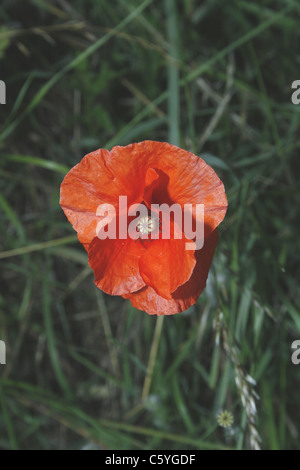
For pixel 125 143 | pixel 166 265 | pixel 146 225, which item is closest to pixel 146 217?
pixel 146 225

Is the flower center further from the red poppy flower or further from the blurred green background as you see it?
the blurred green background

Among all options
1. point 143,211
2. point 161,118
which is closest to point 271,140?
point 161,118

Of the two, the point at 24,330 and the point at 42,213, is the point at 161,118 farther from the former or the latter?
the point at 24,330

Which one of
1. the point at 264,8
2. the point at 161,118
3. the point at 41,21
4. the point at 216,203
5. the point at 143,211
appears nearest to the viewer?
the point at 216,203

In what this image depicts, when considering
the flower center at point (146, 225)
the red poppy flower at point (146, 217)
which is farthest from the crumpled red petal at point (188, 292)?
the flower center at point (146, 225)

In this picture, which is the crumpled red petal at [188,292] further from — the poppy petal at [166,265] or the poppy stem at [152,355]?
the poppy stem at [152,355]
